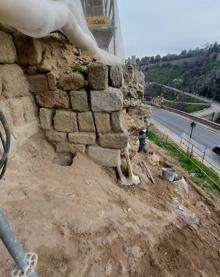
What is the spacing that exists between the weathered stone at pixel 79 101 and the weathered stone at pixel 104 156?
55 cm

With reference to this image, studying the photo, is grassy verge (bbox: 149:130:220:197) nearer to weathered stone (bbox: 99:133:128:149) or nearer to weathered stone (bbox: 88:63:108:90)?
weathered stone (bbox: 99:133:128:149)

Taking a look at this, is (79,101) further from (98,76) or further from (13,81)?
(13,81)

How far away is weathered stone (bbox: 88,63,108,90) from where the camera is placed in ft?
7.81

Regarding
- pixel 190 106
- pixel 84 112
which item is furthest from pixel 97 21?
pixel 190 106

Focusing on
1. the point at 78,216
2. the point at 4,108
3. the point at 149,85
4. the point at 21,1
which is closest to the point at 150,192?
the point at 78,216

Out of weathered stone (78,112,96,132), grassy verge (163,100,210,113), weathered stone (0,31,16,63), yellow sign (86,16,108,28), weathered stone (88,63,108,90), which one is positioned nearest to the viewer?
weathered stone (0,31,16,63)

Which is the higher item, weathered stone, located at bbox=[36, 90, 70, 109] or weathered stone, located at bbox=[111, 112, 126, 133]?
weathered stone, located at bbox=[36, 90, 70, 109]

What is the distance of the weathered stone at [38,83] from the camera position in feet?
8.17

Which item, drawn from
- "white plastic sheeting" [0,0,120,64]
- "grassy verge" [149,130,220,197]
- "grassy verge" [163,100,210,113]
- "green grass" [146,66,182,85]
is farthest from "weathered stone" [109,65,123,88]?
"green grass" [146,66,182,85]

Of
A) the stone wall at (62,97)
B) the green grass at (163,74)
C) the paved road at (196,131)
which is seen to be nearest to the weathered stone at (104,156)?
the stone wall at (62,97)

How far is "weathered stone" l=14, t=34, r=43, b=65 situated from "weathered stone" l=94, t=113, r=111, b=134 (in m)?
0.97

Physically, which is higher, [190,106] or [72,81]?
[72,81]

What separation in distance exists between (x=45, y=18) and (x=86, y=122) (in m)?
1.24

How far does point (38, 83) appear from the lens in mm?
2529
